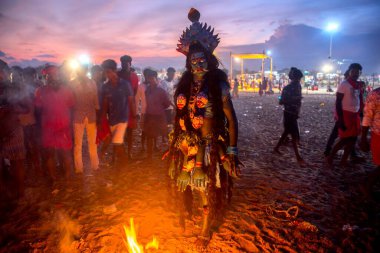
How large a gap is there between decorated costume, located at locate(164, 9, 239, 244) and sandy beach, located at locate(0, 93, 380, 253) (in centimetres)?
60

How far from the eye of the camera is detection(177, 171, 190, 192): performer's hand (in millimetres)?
3271

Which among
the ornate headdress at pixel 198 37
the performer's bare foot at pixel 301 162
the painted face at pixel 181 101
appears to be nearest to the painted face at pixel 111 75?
the ornate headdress at pixel 198 37

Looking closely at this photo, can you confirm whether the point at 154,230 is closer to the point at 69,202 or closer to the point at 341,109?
the point at 69,202

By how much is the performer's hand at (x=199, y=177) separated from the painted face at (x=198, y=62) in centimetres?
117

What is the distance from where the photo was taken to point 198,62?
3121 mm

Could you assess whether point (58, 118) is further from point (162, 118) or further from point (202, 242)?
point (202, 242)

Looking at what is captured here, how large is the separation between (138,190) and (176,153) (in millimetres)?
1948

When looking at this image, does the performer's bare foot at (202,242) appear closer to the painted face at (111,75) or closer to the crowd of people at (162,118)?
the crowd of people at (162,118)

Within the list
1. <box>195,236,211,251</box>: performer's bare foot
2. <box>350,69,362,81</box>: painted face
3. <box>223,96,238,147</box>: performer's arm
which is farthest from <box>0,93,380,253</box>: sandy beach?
<box>350,69,362,81</box>: painted face

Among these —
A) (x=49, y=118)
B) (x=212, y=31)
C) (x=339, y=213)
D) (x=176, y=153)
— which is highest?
(x=212, y=31)

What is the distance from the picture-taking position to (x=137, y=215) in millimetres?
3996

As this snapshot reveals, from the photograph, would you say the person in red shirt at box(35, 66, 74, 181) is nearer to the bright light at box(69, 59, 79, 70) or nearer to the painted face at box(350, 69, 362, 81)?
the bright light at box(69, 59, 79, 70)

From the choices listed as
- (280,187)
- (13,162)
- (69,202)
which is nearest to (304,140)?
(280,187)

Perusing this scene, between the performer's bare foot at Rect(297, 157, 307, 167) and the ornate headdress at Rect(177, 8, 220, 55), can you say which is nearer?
the ornate headdress at Rect(177, 8, 220, 55)
